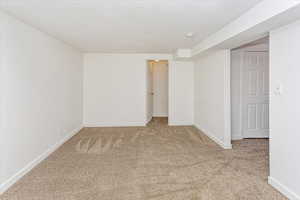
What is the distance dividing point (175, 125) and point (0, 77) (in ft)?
16.1

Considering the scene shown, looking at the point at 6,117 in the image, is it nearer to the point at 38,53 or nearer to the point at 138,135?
the point at 38,53

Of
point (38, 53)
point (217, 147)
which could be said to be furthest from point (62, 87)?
point (217, 147)

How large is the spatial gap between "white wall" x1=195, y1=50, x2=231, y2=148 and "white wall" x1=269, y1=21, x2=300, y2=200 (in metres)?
1.49

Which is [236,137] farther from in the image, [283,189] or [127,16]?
[127,16]

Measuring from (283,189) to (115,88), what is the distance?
15.9ft

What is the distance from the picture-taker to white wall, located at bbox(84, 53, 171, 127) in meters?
6.07

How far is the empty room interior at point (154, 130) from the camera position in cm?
230

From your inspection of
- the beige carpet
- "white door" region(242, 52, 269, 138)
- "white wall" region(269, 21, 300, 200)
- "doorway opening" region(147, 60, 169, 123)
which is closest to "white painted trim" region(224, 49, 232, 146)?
the beige carpet

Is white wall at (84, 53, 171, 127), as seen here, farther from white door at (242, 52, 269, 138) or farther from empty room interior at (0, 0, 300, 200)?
white door at (242, 52, 269, 138)

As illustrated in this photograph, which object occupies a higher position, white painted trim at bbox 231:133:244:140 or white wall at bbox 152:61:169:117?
white wall at bbox 152:61:169:117

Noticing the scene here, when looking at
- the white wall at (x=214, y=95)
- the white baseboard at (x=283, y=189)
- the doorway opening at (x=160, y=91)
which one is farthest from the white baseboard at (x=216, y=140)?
the doorway opening at (x=160, y=91)

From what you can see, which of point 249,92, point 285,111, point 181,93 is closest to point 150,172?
point 285,111

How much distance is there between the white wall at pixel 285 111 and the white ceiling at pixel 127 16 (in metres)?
0.58

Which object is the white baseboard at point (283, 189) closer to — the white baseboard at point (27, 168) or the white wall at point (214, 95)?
the white wall at point (214, 95)
